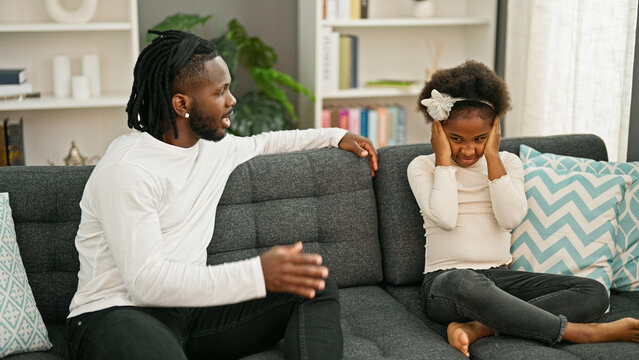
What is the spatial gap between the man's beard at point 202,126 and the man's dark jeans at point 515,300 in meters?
0.71

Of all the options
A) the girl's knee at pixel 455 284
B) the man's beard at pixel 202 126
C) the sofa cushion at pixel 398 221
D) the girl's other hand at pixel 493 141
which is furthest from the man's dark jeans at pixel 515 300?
the man's beard at pixel 202 126

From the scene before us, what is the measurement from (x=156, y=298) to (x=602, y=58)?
2.21 m

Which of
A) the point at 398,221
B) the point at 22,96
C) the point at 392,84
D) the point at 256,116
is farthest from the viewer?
the point at 392,84

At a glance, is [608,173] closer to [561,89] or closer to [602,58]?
[602,58]

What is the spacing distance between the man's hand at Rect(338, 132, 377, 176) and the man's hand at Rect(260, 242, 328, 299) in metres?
0.67

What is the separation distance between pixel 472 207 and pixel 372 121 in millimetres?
1753

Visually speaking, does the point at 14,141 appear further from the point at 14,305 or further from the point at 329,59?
the point at 14,305

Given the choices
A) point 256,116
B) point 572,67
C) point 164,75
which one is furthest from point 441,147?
point 256,116

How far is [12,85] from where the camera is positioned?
324cm

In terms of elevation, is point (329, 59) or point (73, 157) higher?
point (329, 59)

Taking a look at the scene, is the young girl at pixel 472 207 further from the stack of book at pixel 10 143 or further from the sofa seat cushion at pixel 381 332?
the stack of book at pixel 10 143

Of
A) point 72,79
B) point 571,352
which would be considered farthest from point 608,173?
point 72,79

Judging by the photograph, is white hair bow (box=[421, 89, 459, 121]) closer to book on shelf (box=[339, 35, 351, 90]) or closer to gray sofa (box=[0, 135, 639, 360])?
gray sofa (box=[0, 135, 639, 360])

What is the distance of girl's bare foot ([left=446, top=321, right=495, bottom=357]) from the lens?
1.79 metres
